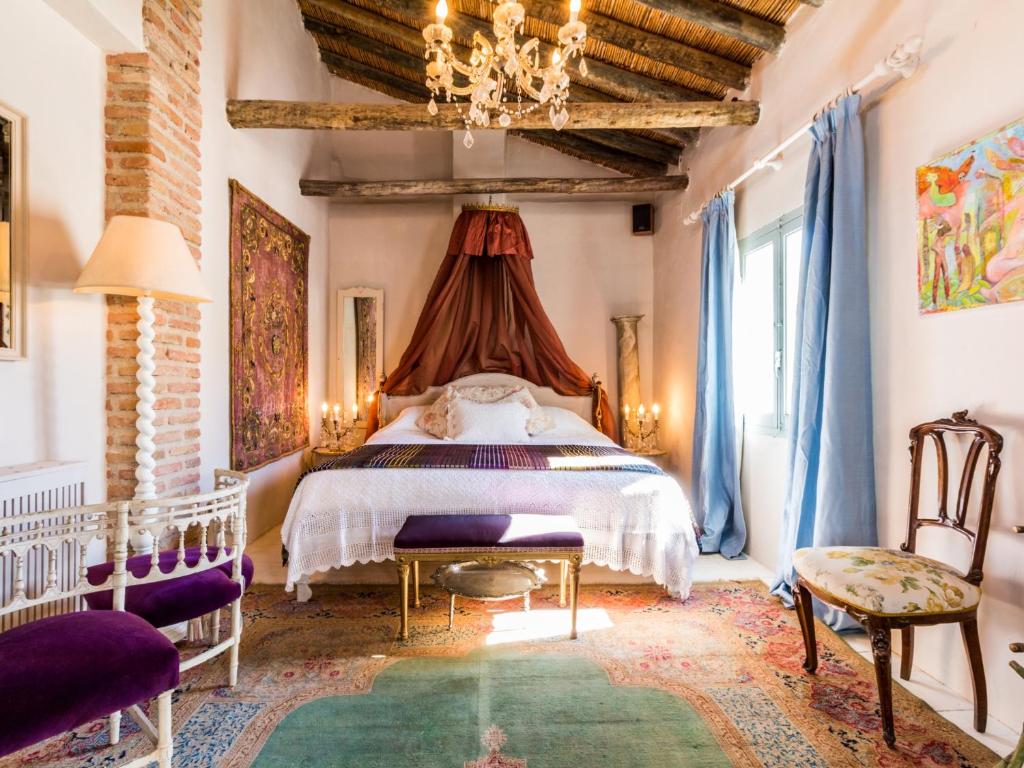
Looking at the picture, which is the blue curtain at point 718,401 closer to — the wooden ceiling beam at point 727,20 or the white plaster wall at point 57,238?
the wooden ceiling beam at point 727,20

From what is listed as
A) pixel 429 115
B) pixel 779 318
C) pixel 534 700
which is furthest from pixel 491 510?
pixel 429 115

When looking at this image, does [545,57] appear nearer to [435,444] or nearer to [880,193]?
[880,193]

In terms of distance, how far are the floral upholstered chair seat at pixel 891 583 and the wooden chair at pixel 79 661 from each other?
1.86 m

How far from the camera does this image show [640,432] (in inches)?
171

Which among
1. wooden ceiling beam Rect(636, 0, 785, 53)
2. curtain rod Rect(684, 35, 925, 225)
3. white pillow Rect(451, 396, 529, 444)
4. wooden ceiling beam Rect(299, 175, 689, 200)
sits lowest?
white pillow Rect(451, 396, 529, 444)

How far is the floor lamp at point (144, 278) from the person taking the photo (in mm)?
1877

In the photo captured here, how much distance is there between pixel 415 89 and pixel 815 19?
10.2ft

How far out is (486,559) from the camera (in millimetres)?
2191

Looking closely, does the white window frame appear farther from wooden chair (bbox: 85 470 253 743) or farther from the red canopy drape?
wooden chair (bbox: 85 470 253 743)

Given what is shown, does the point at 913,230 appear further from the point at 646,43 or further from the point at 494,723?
the point at 494,723

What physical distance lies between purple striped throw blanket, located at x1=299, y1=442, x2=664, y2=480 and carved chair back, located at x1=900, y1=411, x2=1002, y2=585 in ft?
3.41

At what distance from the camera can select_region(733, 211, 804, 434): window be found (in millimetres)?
2902

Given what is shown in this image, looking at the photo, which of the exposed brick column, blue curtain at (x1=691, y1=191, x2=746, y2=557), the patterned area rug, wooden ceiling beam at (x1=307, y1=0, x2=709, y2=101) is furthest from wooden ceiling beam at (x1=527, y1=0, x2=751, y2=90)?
the patterned area rug

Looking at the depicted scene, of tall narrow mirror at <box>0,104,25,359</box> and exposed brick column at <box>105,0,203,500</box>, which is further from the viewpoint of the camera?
exposed brick column at <box>105,0,203,500</box>
